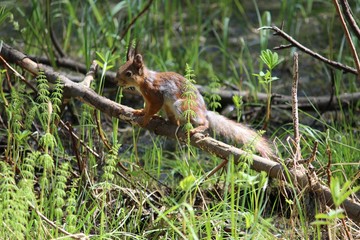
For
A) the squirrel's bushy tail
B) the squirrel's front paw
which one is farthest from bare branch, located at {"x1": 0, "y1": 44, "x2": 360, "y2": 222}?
the squirrel's bushy tail

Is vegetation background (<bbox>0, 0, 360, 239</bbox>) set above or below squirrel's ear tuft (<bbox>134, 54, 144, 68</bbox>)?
below

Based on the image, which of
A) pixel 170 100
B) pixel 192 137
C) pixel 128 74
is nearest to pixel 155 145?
pixel 170 100

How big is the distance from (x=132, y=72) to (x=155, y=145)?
1.44 ft

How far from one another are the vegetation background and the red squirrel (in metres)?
0.11

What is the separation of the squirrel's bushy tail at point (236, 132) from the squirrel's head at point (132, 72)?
45cm

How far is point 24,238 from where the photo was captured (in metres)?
3.15

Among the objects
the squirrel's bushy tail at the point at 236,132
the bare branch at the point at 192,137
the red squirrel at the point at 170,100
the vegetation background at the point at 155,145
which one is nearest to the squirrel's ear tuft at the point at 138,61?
the red squirrel at the point at 170,100

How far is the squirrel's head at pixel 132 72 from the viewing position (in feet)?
13.2

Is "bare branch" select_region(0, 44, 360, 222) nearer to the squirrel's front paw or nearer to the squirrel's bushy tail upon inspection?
the squirrel's front paw

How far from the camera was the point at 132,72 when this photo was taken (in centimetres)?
405

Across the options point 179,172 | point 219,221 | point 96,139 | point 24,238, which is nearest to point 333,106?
point 179,172

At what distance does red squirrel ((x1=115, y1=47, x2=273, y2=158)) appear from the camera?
3852mm

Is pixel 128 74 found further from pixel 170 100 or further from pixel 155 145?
pixel 155 145

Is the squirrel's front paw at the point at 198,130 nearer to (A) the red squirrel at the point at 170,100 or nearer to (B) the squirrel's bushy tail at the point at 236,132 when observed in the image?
(A) the red squirrel at the point at 170,100
